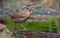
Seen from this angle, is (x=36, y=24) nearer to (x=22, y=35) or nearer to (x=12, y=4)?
(x=22, y=35)

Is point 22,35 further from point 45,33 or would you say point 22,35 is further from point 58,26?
point 58,26

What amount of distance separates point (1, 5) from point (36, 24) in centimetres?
38

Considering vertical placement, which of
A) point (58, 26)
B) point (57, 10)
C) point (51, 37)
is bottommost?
point (51, 37)

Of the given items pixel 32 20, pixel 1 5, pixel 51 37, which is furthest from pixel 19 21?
pixel 51 37

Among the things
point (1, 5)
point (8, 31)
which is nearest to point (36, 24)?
point (8, 31)

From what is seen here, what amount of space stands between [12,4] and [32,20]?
24cm

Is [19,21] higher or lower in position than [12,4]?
lower

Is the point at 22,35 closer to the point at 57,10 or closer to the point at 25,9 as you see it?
the point at 25,9

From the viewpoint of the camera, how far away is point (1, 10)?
134 cm

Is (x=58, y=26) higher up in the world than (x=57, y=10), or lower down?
lower down

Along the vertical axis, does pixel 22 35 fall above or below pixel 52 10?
below

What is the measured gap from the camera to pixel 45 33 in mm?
1299

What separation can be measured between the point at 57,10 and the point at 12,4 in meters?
0.42

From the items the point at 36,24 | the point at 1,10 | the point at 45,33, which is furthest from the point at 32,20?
the point at 1,10
